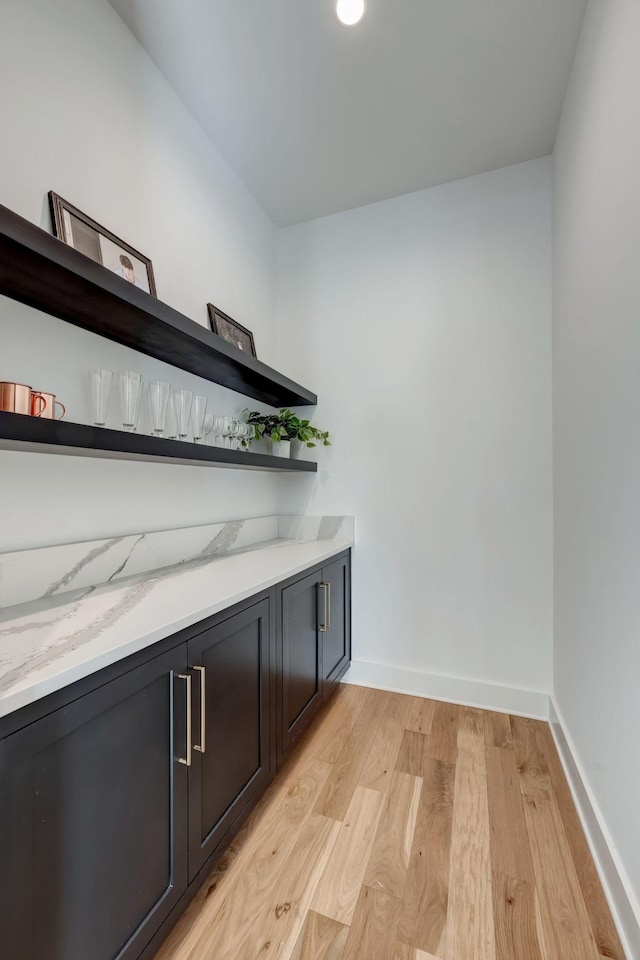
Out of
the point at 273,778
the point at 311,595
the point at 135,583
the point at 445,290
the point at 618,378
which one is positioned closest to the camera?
the point at 618,378

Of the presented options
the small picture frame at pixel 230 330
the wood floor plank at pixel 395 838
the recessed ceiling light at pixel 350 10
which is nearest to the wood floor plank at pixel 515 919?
the wood floor plank at pixel 395 838

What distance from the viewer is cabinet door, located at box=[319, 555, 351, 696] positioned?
191cm

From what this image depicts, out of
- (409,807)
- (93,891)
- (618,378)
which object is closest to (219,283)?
(618,378)

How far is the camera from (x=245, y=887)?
1119 mm

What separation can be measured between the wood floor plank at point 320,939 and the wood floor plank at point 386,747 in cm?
50

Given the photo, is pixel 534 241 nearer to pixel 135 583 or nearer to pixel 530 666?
pixel 530 666

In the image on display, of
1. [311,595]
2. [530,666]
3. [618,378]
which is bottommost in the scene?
[530,666]

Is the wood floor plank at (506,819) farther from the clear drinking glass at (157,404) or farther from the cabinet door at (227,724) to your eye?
the clear drinking glass at (157,404)

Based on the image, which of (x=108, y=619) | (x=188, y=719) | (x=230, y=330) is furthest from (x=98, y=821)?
(x=230, y=330)

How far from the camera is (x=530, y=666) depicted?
79.0 inches

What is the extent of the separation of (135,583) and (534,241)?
2429 mm

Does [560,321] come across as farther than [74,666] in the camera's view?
Yes

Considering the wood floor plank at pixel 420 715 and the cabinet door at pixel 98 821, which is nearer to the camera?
the cabinet door at pixel 98 821

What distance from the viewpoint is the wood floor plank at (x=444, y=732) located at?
1.71 m
